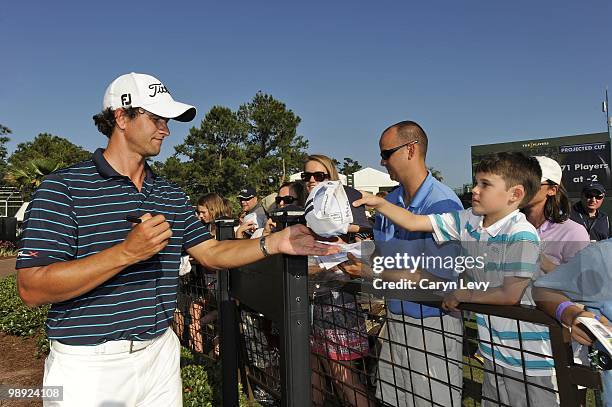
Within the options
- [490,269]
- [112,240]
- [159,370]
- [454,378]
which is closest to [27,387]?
[159,370]

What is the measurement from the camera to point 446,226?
2.37 metres

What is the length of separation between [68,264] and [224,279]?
1.53 metres

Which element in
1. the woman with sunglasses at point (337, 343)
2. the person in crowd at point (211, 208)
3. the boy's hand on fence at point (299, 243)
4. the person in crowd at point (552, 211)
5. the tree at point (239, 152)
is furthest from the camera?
the tree at point (239, 152)

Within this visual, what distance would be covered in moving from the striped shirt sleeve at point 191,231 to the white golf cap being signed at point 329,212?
0.92 meters

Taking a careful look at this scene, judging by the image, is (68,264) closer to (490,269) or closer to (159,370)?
(159,370)

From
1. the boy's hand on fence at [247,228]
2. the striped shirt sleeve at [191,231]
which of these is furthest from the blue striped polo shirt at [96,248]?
the boy's hand on fence at [247,228]

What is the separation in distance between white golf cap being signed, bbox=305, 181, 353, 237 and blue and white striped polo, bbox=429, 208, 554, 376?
0.62 m

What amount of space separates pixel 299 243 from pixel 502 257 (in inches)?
33.5

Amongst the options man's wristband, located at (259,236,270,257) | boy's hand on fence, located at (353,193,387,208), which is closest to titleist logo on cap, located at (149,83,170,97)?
man's wristband, located at (259,236,270,257)

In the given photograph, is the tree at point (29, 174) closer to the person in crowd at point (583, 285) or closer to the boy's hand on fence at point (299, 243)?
the boy's hand on fence at point (299, 243)

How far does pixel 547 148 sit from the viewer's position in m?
15.6

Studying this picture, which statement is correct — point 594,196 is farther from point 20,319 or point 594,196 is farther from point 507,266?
point 20,319

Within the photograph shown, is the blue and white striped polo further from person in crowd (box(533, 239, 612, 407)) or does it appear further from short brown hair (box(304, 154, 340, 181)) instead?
short brown hair (box(304, 154, 340, 181))

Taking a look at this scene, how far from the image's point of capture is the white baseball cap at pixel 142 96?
7.11 feet
